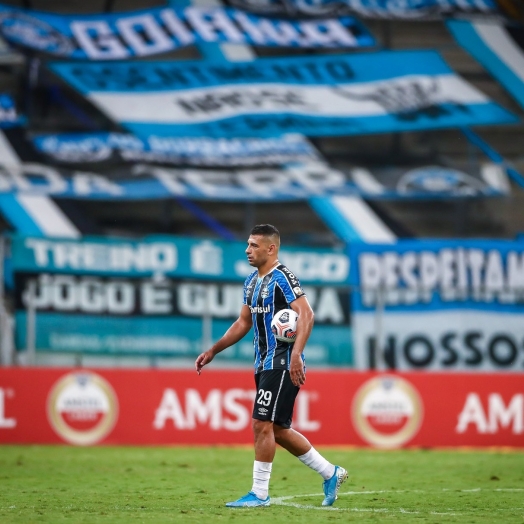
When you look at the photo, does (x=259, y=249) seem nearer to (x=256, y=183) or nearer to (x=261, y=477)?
(x=261, y=477)

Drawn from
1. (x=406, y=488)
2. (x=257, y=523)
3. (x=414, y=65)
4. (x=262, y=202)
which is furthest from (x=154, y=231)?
(x=257, y=523)

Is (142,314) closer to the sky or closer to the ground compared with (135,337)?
closer to the sky

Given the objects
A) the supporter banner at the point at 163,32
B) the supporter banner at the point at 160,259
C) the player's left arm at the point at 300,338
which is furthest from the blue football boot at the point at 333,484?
the supporter banner at the point at 163,32

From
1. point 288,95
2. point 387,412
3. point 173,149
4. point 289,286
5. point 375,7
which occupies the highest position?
point 375,7

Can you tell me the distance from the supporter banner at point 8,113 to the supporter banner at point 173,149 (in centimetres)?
52

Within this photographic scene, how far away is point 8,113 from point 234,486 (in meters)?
11.9

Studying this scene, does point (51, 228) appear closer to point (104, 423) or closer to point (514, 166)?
point (104, 423)

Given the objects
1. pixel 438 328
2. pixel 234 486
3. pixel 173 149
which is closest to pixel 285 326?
pixel 234 486

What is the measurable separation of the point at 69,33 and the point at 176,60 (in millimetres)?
2151

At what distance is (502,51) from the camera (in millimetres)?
21297

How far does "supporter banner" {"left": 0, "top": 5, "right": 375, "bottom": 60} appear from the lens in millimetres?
20728

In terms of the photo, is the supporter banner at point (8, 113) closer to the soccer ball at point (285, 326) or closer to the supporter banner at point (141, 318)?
the supporter banner at point (141, 318)

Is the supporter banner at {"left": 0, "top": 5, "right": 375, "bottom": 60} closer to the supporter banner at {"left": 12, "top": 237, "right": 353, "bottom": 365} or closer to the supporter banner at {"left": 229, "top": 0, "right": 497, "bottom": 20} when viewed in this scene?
the supporter banner at {"left": 229, "top": 0, "right": 497, "bottom": 20}

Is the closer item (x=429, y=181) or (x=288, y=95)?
(x=429, y=181)
